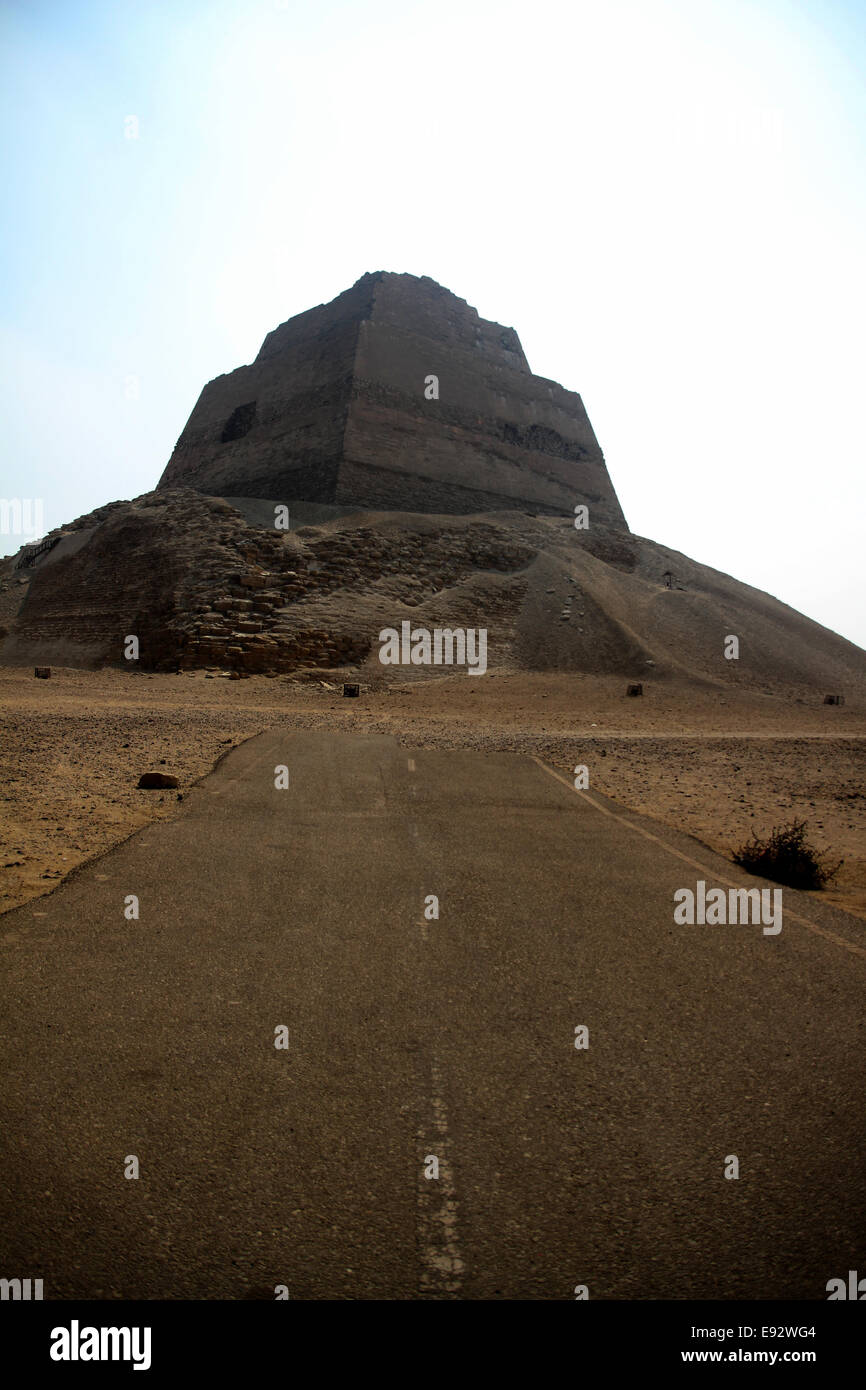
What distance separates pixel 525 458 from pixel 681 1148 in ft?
155

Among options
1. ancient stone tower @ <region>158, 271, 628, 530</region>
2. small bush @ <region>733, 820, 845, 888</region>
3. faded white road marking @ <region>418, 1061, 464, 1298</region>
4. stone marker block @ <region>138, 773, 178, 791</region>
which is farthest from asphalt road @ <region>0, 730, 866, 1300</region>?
ancient stone tower @ <region>158, 271, 628, 530</region>

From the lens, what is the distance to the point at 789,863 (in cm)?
673

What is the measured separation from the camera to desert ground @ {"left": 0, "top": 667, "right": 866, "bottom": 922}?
7.52m

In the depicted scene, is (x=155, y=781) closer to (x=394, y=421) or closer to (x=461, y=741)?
(x=461, y=741)

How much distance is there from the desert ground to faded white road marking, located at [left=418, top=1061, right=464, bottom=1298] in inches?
133

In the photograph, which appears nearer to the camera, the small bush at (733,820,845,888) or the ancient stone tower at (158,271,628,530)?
the small bush at (733,820,845,888)

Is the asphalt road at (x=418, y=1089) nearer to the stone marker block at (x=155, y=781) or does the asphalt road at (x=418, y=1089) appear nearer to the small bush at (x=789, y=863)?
the small bush at (x=789, y=863)

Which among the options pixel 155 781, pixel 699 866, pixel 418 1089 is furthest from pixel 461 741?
pixel 418 1089

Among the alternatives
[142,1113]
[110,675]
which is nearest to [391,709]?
[110,675]

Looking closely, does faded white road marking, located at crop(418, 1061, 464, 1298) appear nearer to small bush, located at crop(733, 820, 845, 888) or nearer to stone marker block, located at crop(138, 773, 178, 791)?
small bush, located at crop(733, 820, 845, 888)

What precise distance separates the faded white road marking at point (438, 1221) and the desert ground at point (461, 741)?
11.1 ft

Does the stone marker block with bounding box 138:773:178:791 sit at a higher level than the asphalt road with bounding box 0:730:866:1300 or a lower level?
higher

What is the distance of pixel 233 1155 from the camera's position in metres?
2.62
